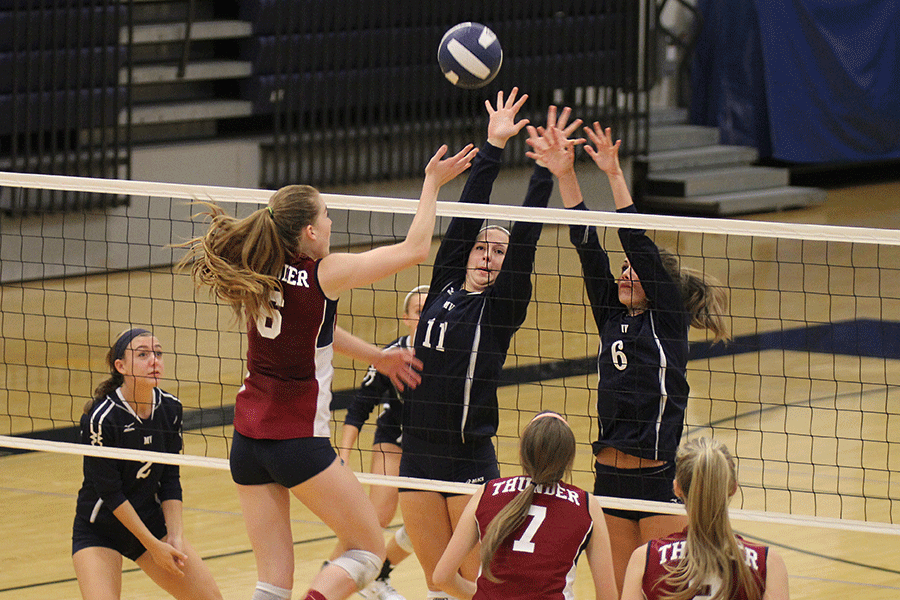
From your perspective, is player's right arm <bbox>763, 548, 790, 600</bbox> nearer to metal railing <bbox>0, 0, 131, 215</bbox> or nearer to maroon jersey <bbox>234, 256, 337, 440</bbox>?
maroon jersey <bbox>234, 256, 337, 440</bbox>

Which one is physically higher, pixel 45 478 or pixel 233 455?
pixel 233 455

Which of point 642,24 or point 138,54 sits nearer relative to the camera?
point 138,54

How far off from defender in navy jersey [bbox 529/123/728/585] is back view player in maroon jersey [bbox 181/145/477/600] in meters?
0.82

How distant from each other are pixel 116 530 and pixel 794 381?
5.71 m

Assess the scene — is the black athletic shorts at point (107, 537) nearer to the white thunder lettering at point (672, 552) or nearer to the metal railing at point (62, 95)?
the white thunder lettering at point (672, 552)

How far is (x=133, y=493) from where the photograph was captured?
196 inches

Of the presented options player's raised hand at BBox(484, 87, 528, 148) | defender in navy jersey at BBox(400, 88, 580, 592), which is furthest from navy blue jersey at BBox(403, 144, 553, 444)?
player's raised hand at BBox(484, 87, 528, 148)

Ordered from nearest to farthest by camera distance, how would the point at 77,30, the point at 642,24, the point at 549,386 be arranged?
the point at 549,386 < the point at 77,30 < the point at 642,24

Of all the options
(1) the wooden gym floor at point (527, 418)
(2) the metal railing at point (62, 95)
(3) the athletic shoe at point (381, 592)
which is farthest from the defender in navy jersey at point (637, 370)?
(2) the metal railing at point (62, 95)

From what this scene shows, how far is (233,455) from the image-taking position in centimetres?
427

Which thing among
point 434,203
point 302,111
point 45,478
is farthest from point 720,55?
point 434,203

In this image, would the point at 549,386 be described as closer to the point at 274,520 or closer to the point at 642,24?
the point at 274,520

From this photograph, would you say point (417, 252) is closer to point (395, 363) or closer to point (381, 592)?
point (395, 363)

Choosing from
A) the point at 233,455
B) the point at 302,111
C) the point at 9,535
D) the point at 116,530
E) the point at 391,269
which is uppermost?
Result: the point at 302,111
